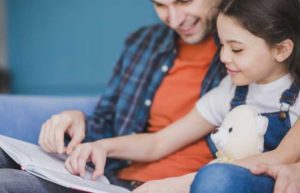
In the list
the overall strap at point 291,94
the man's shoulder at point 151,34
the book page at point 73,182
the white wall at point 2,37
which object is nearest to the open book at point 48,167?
the book page at point 73,182

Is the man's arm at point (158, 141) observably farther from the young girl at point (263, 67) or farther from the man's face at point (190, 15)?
the man's face at point (190, 15)

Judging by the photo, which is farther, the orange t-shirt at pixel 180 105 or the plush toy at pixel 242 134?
the orange t-shirt at pixel 180 105

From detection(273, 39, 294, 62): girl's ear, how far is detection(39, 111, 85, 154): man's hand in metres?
0.49

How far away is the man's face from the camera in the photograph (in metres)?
1.28

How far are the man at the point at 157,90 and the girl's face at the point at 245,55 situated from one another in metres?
0.19

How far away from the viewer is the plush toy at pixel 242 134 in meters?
1.00

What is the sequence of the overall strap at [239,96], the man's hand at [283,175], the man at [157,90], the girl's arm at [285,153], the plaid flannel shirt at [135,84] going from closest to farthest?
1. the man's hand at [283,175]
2. the girl's arm at [285,153]
3. the overall strap at [239,96]
4. the man at [157,90]
5. the plaid flannel shirt at [135,84]

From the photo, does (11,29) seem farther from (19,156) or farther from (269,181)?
(269,181)

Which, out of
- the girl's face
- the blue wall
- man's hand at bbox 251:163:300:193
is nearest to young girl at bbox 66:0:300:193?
the girl's face

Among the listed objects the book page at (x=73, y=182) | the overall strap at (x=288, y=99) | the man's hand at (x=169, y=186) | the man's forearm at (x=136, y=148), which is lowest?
the man's forearm at (x=136, y=148)

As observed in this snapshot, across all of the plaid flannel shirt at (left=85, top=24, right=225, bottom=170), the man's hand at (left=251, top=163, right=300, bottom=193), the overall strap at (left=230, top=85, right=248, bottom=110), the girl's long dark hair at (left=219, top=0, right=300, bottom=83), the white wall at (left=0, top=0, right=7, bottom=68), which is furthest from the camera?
the white wall at (left=0, top=0, right=7, bottom=68)

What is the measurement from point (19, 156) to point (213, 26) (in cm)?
58

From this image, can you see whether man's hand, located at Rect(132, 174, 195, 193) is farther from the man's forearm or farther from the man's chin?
the man's chin

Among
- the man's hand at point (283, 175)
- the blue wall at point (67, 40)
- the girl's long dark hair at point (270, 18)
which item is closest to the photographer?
the man's hand at point (283, 175)
